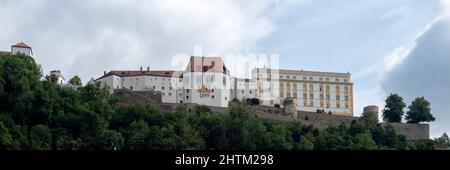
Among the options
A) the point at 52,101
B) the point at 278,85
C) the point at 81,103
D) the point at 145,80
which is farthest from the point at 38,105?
the point at 278,85

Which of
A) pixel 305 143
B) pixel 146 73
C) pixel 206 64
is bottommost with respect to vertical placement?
pixel 305 143

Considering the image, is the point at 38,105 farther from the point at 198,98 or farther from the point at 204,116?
the point at 198,98

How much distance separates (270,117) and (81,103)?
15331mm

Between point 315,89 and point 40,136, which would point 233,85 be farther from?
point 40,136

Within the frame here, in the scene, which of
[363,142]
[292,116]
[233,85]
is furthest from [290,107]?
[363,142]

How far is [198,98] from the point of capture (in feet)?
217

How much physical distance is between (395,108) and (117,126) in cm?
2445

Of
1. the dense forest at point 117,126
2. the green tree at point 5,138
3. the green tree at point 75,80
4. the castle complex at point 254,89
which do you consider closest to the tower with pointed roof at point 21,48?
the castle complex at point 254,89

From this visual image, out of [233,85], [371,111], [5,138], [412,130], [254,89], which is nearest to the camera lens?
[5,138]

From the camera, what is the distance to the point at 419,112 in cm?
6306

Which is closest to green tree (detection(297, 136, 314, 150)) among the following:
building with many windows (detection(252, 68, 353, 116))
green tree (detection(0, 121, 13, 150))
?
green tree (detection(0, 121, 13, 150))

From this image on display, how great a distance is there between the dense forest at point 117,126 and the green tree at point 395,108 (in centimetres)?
729

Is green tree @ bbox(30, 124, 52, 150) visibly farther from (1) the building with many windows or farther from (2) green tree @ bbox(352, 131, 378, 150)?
(1) the building with many windows

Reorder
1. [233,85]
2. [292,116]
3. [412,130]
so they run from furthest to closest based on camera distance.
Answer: [233,85], [412,130], [292,116]
